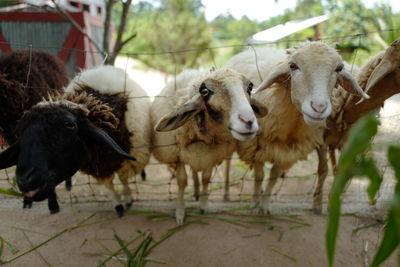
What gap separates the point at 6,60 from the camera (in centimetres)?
342

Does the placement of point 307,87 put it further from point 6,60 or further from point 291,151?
point 6,60

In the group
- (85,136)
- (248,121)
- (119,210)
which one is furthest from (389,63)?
(119,210)

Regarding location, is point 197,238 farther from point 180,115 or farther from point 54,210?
point 54,210


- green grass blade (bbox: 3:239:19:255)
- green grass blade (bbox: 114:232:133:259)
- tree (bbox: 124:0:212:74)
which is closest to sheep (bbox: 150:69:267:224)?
green grass blade (bbox: 114:232:133:259)

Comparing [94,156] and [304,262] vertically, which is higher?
[94,156]

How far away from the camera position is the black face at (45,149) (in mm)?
2018

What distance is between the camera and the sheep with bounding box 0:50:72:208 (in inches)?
124

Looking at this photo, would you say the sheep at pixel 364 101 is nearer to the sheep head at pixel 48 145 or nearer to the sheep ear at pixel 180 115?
the sheep ear at pixel 180 115

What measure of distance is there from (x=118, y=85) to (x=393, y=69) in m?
2.31

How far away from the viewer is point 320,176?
3314 millimetres

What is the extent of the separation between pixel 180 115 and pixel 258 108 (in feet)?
2.10

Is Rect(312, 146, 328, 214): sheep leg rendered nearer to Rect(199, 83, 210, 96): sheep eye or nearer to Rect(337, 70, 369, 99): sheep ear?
Rect(337, 70, 369, 99): sheep ear

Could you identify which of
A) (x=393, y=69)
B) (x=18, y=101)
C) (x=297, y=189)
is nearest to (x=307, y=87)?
(x=393, y=69)

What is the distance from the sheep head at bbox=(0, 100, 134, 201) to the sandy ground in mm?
860
